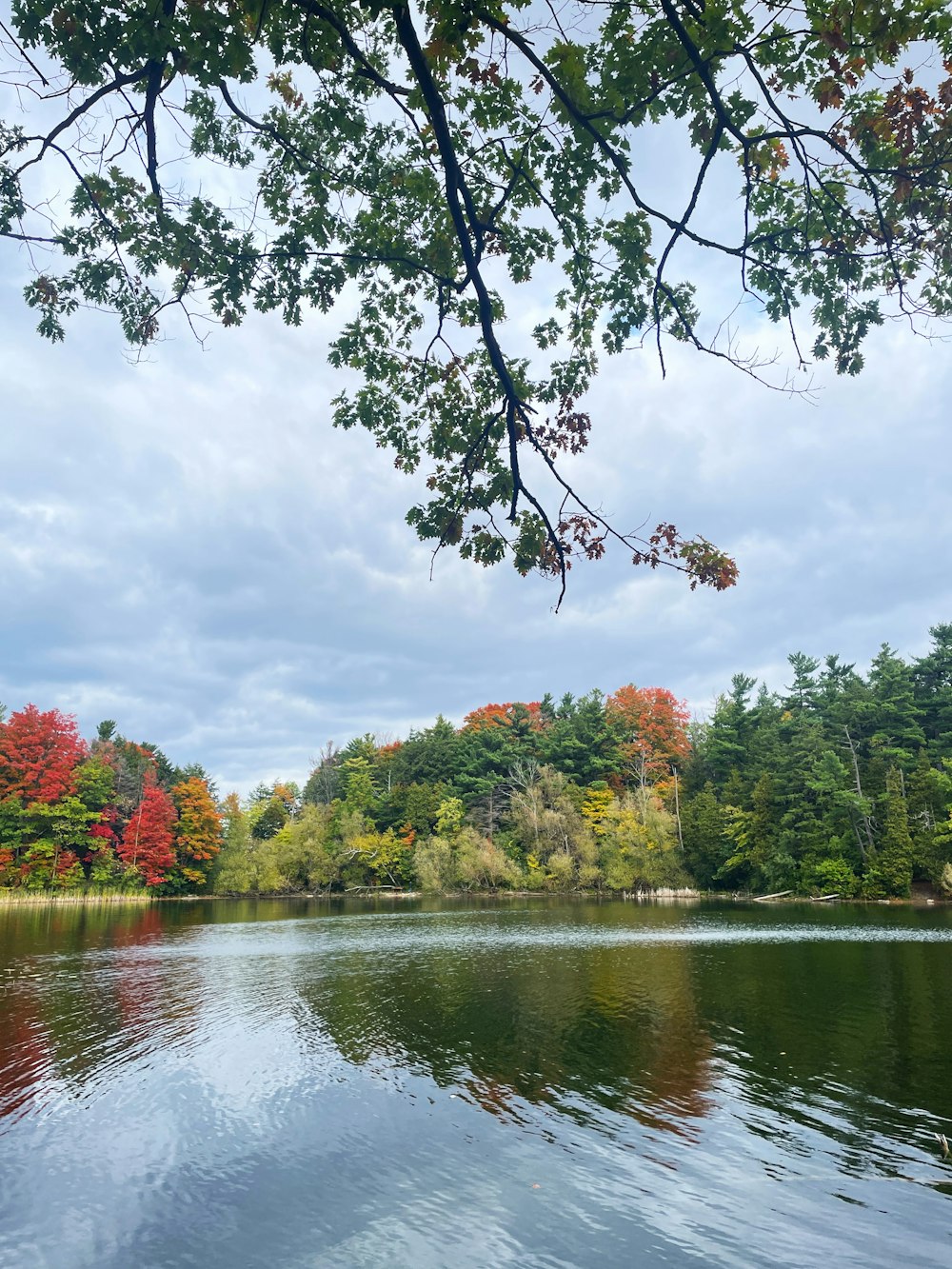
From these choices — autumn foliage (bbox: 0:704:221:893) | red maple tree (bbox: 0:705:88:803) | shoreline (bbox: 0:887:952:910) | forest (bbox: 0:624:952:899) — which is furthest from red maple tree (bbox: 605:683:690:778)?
red maple tree (bbox: 0:705:88:803)

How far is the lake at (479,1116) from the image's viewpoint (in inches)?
233

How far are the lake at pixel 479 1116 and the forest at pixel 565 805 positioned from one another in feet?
82.1

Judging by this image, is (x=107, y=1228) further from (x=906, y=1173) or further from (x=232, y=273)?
(x=232, y=273)

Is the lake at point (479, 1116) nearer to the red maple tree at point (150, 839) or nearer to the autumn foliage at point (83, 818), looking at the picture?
the autumn foliage at point (83, 818)

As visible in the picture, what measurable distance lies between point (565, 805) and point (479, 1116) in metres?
47.6

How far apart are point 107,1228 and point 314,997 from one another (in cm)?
967

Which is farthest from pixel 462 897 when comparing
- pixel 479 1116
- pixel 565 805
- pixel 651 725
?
pixel 479 1116

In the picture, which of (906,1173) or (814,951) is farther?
(814,951)

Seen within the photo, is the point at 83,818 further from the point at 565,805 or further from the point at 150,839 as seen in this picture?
the point at 565,805

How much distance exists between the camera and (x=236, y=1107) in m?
8.91

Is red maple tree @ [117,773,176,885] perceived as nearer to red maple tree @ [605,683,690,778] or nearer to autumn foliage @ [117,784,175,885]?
autumn foliage @ [117,784,175,885]

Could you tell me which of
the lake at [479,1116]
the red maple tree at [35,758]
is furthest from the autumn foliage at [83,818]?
the lake at [479,1116]

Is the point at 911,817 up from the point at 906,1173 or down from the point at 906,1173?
up

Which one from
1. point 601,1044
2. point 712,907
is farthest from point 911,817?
point 601,1044
